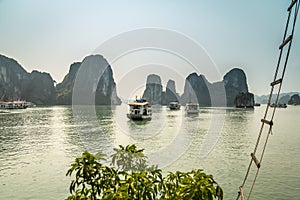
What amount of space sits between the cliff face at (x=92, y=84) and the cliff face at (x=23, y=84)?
6.21 m

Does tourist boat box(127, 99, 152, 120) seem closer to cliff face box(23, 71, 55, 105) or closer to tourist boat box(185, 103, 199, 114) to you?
tourist boat box(185, 103, 199, 114)

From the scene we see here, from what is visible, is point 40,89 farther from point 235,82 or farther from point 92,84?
point 235,82

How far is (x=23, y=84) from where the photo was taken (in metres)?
121

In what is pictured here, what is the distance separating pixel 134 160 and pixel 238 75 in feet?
502

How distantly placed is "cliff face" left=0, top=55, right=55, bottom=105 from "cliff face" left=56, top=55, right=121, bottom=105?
20.4 feet

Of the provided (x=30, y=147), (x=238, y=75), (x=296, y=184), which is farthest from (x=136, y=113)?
(x=238, y=75)

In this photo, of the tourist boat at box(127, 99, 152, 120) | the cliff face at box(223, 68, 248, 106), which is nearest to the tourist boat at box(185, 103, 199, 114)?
the tourist boat at box(127, 99, 152, 120)

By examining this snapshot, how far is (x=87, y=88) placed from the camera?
11800 cm

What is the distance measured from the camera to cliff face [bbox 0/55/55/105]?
→ 369 ft

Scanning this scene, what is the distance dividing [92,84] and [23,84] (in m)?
31.9

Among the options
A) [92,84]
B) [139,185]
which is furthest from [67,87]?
[139,185]

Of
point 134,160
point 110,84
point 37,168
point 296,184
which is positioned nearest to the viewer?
point 134,160

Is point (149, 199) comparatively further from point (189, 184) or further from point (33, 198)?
point (33, 198)

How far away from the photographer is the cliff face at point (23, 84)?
112375 mm
